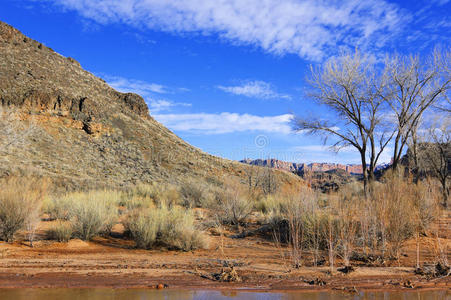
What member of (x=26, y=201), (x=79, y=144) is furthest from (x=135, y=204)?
(x=79, y=144)

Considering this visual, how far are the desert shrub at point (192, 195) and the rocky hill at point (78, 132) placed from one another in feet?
29.8

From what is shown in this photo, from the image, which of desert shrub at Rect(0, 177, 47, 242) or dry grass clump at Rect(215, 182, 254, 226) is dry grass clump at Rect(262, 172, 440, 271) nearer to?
dry grass clump at Rect(215, 182, 254, 226)

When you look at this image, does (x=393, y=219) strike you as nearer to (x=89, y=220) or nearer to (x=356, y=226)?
(x=356, y=226)

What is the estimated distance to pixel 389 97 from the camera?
1784 centimetres

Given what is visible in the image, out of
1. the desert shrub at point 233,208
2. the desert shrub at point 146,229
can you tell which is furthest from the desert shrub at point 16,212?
the desert shrub at point 233,208

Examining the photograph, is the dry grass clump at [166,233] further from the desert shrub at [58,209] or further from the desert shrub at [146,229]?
the desert shrub at [58,209]

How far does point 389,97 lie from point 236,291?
1579 centimetres

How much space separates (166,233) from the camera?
920 centimetres

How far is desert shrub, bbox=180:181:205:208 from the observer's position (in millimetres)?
17666

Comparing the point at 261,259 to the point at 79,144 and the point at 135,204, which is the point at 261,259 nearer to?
the point at 135,204

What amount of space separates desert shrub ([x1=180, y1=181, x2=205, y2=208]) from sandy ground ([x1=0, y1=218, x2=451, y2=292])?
873cm

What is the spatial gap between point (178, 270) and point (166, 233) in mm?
2815

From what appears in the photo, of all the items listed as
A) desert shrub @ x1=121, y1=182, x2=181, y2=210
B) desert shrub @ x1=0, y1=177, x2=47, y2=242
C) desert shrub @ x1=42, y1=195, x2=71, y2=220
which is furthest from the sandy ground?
desert shrub @ x1=121, y1=182, x2=181, y2=210

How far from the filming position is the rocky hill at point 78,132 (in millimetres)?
29719
